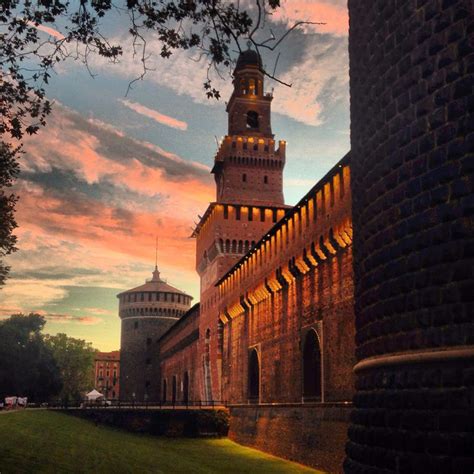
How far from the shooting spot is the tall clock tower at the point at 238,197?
41.8 meters

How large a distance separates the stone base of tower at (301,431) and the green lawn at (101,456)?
0.49 meters

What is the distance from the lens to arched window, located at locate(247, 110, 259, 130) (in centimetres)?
4806

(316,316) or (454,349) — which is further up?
(316,316)

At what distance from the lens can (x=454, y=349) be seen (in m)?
4.94

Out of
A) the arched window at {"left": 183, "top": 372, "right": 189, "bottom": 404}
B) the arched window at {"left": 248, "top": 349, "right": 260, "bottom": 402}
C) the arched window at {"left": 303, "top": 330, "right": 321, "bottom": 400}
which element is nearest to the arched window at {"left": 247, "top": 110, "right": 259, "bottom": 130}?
the arched window at {"left": 183, "top": 372, "right": 189, "bottom": 404}

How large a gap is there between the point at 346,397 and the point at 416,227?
47.1 feet

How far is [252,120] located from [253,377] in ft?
75.9

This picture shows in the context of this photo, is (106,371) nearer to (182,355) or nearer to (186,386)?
(182,355)

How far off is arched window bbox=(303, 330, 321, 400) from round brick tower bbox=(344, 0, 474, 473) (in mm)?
15676

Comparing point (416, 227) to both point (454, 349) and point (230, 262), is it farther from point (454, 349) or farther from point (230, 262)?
point (230, 262)

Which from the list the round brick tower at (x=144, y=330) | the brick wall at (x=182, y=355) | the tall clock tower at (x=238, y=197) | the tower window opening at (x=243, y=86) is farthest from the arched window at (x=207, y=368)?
the round brick tower at (x=144, y=330)

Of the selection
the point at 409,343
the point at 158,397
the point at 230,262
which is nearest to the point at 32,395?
the point at 158,397

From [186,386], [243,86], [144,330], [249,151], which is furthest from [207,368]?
[144,330]

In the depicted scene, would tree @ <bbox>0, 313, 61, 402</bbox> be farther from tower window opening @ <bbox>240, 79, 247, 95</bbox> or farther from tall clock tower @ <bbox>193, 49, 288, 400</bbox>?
tower window opening @ <bbox>240, 79, 247, 95</bbox>
